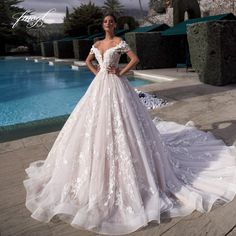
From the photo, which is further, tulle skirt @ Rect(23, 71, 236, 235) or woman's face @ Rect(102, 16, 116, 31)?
woman's face @ Rect(102, 16, 116, 31)

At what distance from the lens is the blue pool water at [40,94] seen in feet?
31.0

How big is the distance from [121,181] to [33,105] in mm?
8386

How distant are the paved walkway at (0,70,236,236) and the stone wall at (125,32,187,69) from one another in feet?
21.4

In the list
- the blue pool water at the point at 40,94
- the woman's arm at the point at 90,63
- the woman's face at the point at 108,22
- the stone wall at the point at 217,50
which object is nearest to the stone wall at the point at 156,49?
the blue pool water at the point at 40,94

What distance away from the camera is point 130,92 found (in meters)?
3.32

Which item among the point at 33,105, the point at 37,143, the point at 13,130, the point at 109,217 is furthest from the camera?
the point at 33,105

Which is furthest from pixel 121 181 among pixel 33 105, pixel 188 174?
pixel 33 105

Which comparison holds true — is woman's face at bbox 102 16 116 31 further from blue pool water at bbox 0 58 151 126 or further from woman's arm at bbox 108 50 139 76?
blue pool water at bbox 0 58 151 126

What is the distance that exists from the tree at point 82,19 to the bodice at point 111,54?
122 feet

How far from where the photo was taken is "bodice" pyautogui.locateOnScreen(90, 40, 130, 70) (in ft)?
10.4

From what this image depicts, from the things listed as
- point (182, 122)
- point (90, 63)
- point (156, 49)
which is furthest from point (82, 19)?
point (90, 63)

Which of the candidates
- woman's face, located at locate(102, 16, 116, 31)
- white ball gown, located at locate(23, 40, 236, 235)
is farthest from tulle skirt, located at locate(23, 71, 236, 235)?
woman's face, located at locate(102, 16, 116, 31)

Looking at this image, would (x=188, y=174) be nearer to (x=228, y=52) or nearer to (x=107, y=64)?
(x=107, y=64)

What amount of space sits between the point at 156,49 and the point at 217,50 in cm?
676
